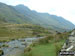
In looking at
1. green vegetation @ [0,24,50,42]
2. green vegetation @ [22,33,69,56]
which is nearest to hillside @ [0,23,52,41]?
green vegetation @ [0,24,50,42]

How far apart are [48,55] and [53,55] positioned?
1.62ft

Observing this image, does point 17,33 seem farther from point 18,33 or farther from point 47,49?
point 47,49

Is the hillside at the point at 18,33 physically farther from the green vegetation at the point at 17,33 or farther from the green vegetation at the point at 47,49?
the green vegetation at the point at 47,49

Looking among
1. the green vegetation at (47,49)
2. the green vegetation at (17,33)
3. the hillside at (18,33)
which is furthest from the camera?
the hillside at (18,33)

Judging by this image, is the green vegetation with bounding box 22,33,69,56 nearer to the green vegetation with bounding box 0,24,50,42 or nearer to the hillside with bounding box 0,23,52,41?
the hillside with bounding box 0,23,52,41

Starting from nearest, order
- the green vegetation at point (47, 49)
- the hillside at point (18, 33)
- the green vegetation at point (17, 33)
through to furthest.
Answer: the green vegetation at point (47, 49), the green vegetation at point (17, 33), the hillside at point (18, 33)

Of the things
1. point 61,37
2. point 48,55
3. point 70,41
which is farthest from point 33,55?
point 61,37

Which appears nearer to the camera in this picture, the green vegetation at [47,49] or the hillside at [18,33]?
the green vegetation at [47,49]

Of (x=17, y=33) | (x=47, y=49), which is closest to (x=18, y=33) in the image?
(x=17, y=33)

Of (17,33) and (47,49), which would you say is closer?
(47,49)

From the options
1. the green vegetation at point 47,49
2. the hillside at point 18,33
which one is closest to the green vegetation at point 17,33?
the hillside at point 18,33

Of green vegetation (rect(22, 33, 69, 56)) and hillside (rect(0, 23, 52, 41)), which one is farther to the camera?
hillside (rect(0, 23, 52, 41))

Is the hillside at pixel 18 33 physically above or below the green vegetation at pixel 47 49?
below

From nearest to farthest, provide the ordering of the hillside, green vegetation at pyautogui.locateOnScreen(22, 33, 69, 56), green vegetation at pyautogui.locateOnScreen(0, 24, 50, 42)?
green vegetation at pyautogui.locateOnScreen(22, 33, 69, 56), green vegetation at pyautogui.locateOnScreen(0, 24, 50, 42), the hillside
